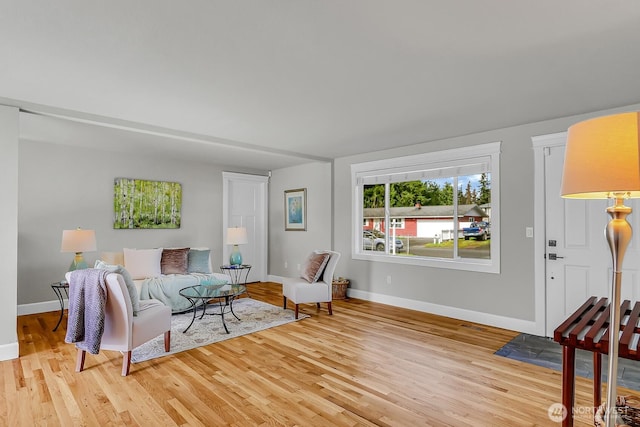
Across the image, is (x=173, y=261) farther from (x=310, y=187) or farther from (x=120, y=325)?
(x=310, y=187)

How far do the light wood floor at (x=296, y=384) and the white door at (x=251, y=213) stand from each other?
3410mm

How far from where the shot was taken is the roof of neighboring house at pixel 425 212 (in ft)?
14.8

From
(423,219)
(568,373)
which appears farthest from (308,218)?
(568,373)

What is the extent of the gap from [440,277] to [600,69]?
2.86 m

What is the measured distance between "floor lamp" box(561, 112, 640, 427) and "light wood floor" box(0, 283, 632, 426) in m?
1.34

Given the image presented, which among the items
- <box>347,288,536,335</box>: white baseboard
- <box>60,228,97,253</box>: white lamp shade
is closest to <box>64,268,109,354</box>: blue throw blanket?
<box>60,228,97,253</box>: white lamp shade

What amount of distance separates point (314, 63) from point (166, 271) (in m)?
3.92

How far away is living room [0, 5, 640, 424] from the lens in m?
3.15

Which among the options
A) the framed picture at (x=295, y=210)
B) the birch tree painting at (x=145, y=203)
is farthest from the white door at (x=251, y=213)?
the birch tree painting at (x=145, y=203)

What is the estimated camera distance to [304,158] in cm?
575

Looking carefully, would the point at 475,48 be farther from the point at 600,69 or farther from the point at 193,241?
the point at 193,241

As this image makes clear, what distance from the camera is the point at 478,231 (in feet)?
14.6

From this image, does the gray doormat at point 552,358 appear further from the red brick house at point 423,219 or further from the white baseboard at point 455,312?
the red brick house at point 423,219

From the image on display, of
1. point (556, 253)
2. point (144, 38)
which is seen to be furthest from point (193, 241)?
point (556, 253)
